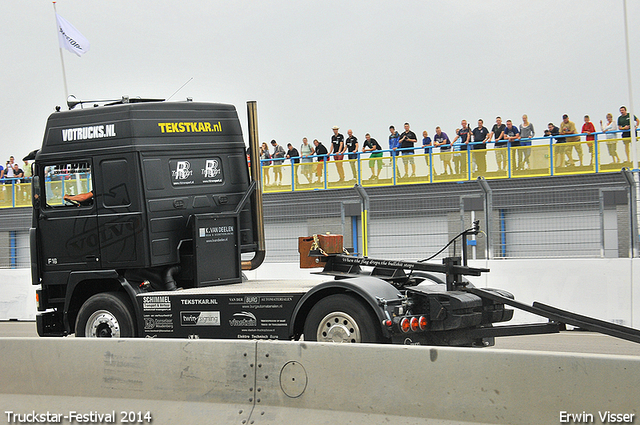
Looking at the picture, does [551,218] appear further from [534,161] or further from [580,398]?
[580,398]

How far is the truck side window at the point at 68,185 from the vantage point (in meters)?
9.61

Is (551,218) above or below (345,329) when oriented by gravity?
above

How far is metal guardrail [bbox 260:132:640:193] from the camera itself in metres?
19.4

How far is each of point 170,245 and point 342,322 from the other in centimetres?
298

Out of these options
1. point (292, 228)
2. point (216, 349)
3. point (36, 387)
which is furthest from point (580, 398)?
point (292, 228)

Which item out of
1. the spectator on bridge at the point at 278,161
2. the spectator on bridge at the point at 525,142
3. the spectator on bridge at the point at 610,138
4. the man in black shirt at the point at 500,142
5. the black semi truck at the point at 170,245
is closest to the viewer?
the black semi truck at the point at 170,245

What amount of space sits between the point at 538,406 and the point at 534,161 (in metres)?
16.2

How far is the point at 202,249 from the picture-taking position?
9.38 metres

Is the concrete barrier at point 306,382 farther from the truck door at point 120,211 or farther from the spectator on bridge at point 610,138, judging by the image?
the spectator on bridge at point 610,138

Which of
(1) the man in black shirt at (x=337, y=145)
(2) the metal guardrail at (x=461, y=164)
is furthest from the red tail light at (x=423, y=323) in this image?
(1) the man in black shirt at (x=337, y=145)

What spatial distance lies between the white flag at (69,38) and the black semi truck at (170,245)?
10.7 meters

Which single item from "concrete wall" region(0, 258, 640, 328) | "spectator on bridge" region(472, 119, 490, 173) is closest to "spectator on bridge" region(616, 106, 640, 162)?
"spectator on bridge" region(472, 119, 490, 173)

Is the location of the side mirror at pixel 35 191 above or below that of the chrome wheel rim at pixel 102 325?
above

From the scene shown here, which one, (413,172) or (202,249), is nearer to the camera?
(202,249)
